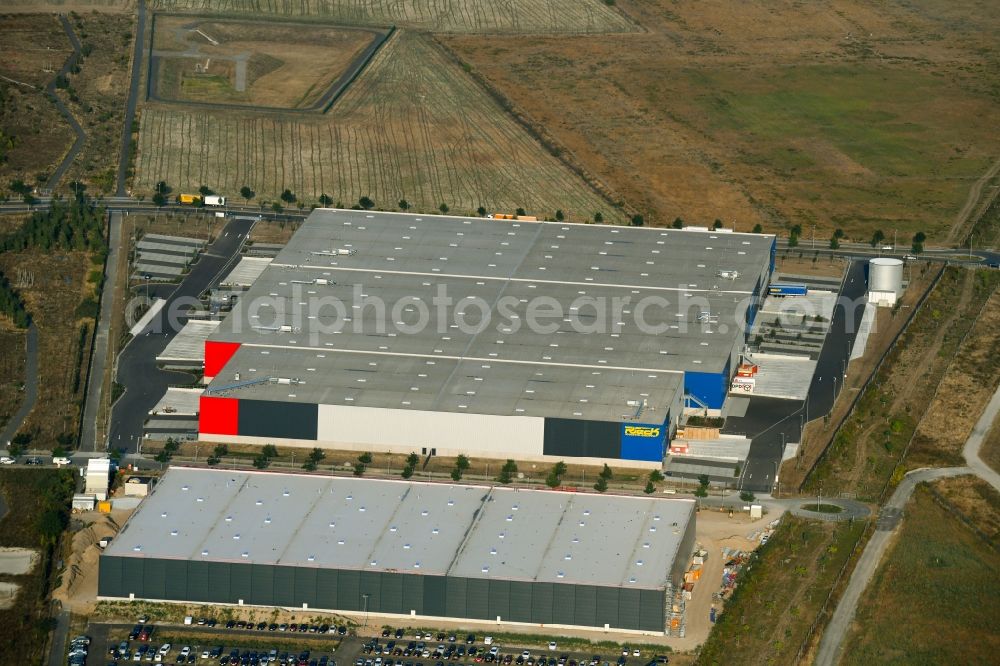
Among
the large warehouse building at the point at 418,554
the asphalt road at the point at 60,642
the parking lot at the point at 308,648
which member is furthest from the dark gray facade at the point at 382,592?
the asphalt road at the point at 60,642

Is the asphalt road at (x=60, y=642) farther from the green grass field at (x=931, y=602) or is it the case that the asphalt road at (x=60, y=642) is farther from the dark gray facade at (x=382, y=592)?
the green grass field at (x=931, y=602)

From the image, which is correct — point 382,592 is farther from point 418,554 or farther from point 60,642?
point 60,642

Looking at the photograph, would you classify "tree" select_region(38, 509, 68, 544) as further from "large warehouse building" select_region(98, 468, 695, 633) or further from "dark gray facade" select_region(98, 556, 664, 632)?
"dark gray facade" select_region(98, 556, 664, 632)

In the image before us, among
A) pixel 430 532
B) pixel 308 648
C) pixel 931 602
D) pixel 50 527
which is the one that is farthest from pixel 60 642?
pixel 931 602

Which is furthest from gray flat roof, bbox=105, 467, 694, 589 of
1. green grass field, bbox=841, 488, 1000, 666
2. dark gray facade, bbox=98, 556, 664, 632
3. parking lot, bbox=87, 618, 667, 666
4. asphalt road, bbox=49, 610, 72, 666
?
green grass field, bbox=841, 488, 1000, 666

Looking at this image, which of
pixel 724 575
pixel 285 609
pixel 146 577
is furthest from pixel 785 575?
pixel 146 577

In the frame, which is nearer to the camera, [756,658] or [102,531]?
[756,658]

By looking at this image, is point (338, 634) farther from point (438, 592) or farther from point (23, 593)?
point (23, 593)

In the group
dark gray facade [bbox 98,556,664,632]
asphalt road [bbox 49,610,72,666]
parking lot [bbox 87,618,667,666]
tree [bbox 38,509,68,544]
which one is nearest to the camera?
parking lot [bbox 87,618,667,666]
